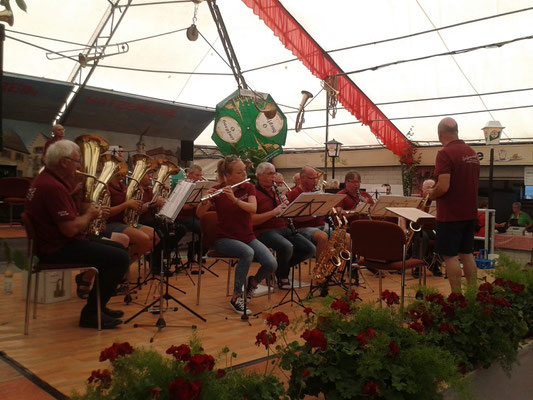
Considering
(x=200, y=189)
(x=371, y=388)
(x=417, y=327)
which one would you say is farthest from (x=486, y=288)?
(x=200, y=189)

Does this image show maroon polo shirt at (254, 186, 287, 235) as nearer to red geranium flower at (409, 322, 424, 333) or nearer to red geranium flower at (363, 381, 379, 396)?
red geranium flower at (409, 322, 424, 333)

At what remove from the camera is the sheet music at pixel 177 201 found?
3486mm

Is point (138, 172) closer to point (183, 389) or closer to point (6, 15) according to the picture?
point (183, 389)

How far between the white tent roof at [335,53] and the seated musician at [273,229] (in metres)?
6.46

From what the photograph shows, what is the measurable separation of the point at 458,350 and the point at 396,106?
11.2 meters

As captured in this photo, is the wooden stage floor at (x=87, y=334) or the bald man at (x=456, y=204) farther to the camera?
the bald man at (x=456, y=204)

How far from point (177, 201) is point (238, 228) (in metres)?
0.97

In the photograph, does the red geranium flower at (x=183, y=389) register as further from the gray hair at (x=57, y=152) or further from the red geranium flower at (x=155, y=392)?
the gray hair at (x=57, y=152)

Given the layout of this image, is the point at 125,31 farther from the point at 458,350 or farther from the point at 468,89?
Result: the point at 458,350

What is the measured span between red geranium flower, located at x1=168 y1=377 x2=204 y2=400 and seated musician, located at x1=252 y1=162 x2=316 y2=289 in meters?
3.20

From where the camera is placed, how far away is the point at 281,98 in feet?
46.9

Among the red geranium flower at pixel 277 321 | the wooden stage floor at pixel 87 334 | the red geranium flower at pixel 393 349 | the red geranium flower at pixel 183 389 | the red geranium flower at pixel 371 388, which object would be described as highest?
the red geranium flower at pixel 277 321

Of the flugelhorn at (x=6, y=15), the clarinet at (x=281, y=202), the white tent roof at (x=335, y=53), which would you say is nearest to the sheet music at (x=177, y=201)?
the clarinet at (x=281, y=202)

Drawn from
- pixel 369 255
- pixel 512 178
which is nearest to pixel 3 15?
pixel 369 255
